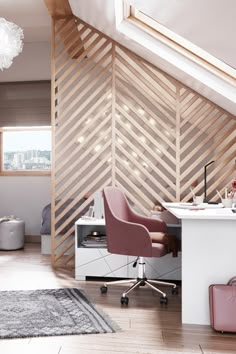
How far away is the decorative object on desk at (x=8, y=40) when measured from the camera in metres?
3.19

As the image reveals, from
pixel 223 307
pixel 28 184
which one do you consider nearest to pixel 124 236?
pixel 223 307

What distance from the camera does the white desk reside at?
2.49 metres

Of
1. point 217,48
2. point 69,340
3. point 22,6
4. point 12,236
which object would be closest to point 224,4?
point 217,48

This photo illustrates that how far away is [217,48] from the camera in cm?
266

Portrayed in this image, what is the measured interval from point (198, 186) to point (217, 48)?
68.8 inches

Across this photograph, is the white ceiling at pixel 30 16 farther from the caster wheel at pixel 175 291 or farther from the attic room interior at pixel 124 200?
the caster wheel at pixel 175 291

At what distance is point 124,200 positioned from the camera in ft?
11.5

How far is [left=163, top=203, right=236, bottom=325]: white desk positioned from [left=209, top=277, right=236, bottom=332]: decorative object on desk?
0.14m

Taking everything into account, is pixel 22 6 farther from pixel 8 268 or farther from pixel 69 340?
pixel 69 340

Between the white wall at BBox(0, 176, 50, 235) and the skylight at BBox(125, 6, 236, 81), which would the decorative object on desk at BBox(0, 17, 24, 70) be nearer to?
the skylight at BBox(125, 6, 236, 81)

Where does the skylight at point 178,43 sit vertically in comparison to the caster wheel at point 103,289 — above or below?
above

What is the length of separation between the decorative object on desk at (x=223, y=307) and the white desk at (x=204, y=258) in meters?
0.14

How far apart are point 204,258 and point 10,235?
3156 mm

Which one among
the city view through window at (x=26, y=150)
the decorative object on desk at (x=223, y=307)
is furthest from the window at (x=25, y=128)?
the decorative object on desk at (x=223, y=307)
